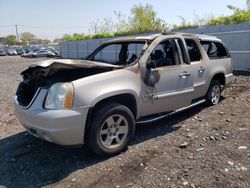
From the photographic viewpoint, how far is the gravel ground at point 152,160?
363cm

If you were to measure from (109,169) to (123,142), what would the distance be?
58cm

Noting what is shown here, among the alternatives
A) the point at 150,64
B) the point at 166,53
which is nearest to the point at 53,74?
the point at 150,64

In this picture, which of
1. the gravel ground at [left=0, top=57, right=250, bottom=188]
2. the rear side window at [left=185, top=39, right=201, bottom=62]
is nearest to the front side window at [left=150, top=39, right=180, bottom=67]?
the rear side window at [left=185, top=39, right=201, bottom=62]

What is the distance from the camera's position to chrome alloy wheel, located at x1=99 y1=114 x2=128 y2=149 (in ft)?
13.8

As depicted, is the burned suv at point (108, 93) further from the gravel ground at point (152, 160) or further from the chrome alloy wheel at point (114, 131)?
the gravel ground at point (152, 160)

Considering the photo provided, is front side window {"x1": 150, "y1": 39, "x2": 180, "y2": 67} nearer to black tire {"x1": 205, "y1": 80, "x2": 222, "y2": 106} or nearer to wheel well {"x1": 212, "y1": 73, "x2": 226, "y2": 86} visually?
black tire {"x1": 205, "y1": 80, "x2": 222, "y2": 106}

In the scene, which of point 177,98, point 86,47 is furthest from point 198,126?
point 86,47

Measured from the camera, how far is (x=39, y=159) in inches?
171

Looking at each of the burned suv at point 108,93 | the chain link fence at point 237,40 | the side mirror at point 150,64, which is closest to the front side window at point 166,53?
the burned suv at point 108,93

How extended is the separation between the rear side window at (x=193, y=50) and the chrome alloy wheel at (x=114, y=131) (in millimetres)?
2294

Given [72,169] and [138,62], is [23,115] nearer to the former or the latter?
[72,169]

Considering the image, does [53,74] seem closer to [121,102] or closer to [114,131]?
[121,102]

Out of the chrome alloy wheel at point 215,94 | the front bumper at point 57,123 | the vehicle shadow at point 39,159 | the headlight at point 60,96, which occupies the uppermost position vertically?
the headlight at point 60,96

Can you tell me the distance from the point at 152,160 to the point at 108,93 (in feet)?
3.83
